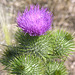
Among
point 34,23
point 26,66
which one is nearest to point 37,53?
point 26,66

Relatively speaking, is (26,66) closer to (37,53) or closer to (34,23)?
(37,53)

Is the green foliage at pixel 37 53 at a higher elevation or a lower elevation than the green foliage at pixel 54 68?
higher

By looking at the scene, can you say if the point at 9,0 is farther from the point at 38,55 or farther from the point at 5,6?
the point at 38,55

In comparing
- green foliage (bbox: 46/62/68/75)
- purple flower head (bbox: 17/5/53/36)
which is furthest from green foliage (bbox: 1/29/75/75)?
purple flower head (bbox: 17/5/53/36)

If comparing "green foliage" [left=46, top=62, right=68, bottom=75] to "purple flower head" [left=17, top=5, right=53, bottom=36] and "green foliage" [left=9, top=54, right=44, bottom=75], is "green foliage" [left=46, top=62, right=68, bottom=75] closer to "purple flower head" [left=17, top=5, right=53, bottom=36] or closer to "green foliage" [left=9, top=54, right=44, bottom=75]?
"green foliage" [left=9, top=54, right=44, bottom=75]

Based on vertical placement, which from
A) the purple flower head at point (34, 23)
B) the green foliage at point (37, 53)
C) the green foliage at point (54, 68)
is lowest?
the green foliage at point (54, 68)

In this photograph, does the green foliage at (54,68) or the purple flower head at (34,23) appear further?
the green foliage at (54,68)

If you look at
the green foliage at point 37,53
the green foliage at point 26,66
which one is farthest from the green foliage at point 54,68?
the green foliage at point 26,66

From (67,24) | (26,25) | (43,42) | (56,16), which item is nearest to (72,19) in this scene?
(67,24)

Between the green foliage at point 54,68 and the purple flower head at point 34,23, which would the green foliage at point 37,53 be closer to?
the green foliage at point 54,68
